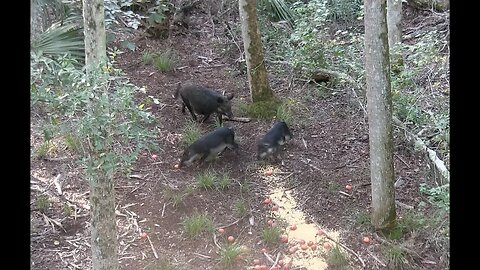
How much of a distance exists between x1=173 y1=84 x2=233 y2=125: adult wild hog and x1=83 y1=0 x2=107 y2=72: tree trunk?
391 cm

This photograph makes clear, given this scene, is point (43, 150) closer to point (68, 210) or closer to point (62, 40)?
point (68, 210)

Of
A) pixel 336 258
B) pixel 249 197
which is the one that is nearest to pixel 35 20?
pixel 249 197

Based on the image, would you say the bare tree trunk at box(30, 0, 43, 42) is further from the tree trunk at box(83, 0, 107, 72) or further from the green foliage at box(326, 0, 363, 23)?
the green foliage at box(326, 0, 363, 23)

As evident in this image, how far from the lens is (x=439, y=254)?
15.7 ft

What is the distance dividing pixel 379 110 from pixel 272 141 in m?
1.91

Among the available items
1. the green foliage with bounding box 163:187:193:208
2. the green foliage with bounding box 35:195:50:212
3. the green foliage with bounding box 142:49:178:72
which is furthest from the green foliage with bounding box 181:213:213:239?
the green foliage with bounding box 142:49:178:72

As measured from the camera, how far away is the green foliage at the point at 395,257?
474cm

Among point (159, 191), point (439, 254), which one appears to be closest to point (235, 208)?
point (159, 191)

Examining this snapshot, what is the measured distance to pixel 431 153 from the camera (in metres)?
5.41

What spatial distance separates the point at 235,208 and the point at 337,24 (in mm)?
6054

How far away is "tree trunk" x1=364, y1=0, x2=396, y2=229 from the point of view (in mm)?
4348

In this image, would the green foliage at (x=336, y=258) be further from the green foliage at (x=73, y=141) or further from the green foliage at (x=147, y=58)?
the green foliage at (x=147, y=58)

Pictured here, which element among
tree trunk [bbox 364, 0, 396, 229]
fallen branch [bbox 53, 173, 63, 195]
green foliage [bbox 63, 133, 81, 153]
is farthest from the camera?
fallen branch [bbox 53, 173, 63, 195]
